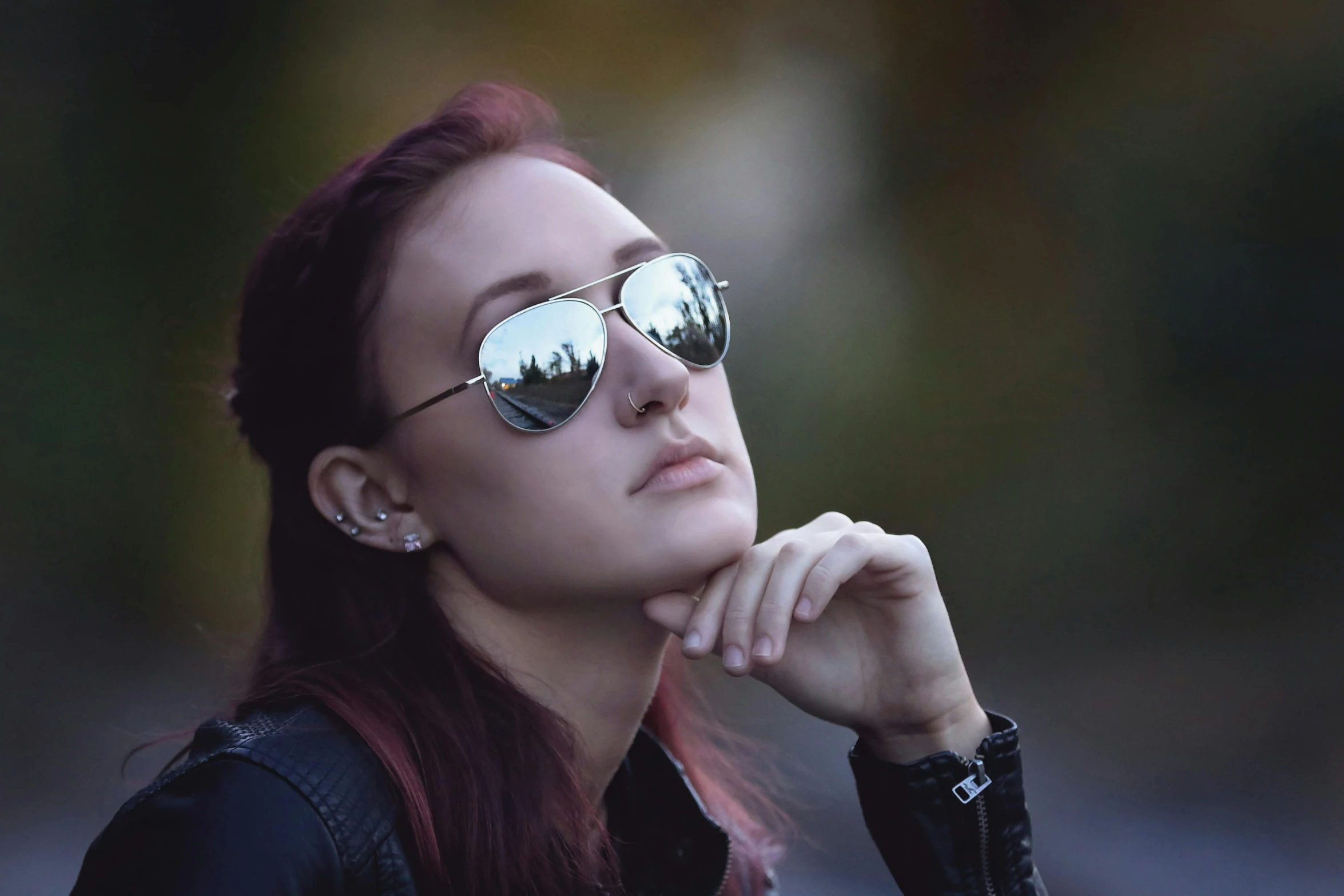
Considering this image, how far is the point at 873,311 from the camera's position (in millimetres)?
7430

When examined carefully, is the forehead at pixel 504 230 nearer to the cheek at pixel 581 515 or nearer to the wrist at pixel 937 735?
the cheek at pixel 581 515

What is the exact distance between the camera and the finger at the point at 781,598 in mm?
1815

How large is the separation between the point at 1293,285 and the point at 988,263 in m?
1.87

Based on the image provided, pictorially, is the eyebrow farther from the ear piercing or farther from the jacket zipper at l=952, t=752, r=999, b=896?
the jacket zipper at l=952, t=752, r=999, b=896

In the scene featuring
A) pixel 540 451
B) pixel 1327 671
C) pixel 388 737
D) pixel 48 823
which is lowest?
pixel 48 823

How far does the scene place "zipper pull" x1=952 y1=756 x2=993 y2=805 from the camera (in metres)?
2.08

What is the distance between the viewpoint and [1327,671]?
6.09 meters

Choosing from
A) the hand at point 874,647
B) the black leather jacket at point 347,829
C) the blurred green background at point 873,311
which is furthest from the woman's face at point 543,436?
the blurred green background at point 873,311

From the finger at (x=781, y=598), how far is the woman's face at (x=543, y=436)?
93mm

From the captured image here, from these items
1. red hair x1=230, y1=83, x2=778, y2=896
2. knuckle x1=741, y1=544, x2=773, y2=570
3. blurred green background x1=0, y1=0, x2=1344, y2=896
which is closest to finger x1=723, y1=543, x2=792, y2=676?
knuckle x1=741, y1=544, x2=773, y2=570

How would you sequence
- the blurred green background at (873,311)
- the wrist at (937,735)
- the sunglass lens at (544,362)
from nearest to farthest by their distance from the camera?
the sunglass lens at (544,362), the wrist at (937,735), the blurred green background at (873,311)

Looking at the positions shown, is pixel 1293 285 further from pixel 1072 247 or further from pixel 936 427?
pixel 936 427

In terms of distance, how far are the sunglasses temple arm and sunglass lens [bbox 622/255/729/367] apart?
0.31 meters

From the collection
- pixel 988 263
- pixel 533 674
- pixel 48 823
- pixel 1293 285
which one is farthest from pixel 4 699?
pixel 1293 285
